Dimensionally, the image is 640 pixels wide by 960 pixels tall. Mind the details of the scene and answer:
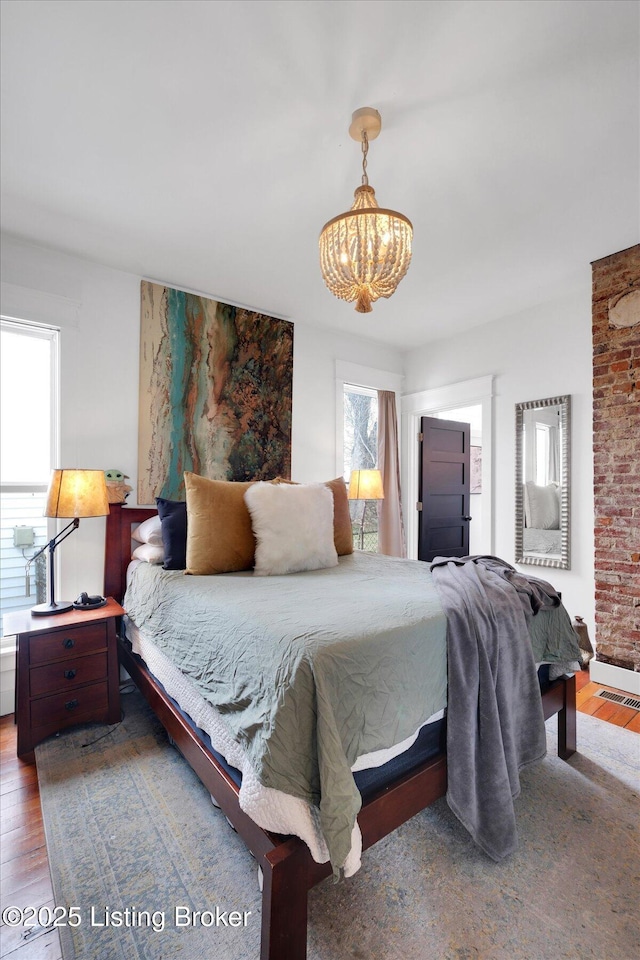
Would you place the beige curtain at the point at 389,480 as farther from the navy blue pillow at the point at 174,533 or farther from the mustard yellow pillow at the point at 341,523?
the navy blue pillow at the point at 174,533

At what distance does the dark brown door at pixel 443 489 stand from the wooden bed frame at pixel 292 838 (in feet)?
7.68

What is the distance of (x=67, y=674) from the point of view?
212 cm

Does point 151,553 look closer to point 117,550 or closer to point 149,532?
point 149,532

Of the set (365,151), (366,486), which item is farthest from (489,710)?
(366,486)

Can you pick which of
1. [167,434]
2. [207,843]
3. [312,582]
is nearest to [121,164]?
[167,434]

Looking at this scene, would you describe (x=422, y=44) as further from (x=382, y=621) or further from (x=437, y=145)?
(x=382, y=621)

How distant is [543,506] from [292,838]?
2.97 metres

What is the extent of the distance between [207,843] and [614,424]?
10.1 ft

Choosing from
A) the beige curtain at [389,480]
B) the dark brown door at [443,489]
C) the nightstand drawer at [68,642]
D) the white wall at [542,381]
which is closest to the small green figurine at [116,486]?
the nightstand drawer at [68,642]

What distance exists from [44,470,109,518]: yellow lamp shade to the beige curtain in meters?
2.76

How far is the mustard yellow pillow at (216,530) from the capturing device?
2180 millimetres

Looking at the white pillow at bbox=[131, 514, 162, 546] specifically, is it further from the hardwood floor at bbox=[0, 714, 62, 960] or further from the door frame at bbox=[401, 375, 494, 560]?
the door frame at bbox=[401, 375, 494, 560]

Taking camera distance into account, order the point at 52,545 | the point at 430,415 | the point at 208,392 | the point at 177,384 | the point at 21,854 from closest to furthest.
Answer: the point at 21,854
the point at 52,545
the point at 177,384
the point at 208,392
the point at 430,415

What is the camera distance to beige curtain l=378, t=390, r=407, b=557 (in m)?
4.36
